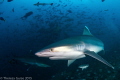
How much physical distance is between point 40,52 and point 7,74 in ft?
30.9

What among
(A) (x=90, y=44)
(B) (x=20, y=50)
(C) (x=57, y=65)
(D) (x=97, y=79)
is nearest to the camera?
(A) (x=90, y=44)

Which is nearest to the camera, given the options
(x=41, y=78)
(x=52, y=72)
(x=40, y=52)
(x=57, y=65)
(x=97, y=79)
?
(x=40, y=52)

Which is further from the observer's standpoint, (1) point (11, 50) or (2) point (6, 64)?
(1) point (11, 50)

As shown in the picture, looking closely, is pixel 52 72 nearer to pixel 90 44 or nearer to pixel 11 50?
pixel 90 44

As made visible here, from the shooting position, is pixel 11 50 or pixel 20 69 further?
pixel 11 50

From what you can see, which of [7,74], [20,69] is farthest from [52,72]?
[7,74]

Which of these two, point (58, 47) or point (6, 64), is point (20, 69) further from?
point (58, 47)

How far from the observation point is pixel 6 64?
11820mm

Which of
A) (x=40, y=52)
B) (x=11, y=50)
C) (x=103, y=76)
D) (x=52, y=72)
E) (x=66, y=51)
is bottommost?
(x=11, y=50)

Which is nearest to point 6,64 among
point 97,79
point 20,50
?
point 20,50

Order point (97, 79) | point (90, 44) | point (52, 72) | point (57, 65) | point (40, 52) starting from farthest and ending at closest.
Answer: point (57, 65)
point (52, 72)
point (97, 79)
point (90, 44)
point (40, 52)

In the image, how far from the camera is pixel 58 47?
283cm

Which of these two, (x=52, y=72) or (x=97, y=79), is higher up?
(x=97, y=79)

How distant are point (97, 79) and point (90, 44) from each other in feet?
9.43
